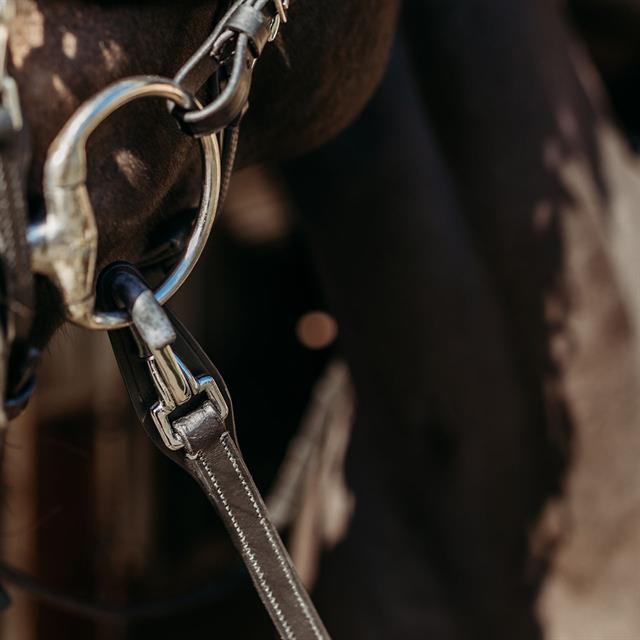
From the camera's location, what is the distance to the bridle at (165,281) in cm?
34

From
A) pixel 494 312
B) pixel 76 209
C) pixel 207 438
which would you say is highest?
pixel 76 209

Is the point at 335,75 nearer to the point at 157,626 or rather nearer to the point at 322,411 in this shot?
the point at 322,411

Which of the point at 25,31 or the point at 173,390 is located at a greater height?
the point at 25,31

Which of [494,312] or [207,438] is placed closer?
[207,438]

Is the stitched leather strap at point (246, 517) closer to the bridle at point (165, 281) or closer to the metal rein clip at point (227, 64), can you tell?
the bridle at point (165, 281)

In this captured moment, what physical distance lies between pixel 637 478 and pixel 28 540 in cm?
123

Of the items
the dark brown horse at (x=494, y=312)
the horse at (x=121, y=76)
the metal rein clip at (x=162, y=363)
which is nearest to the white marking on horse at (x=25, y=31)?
the horse at (x=121, y=76)

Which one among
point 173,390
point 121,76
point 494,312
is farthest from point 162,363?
point 494,312

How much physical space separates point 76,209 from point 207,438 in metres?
0.14

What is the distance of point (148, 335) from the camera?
1.30 feet

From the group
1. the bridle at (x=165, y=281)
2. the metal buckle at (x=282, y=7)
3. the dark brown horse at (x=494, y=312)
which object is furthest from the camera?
the dark brown horse at (x=494, y=312)

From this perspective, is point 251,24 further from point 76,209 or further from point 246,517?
point 246,517

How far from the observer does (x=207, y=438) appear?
1.43ft

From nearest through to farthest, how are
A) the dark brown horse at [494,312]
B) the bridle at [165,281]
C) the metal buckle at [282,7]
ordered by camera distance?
1. the bridle at [165,281]
2. the metal buckle at [282,7]
3. the dark brown horse at [494,312]
